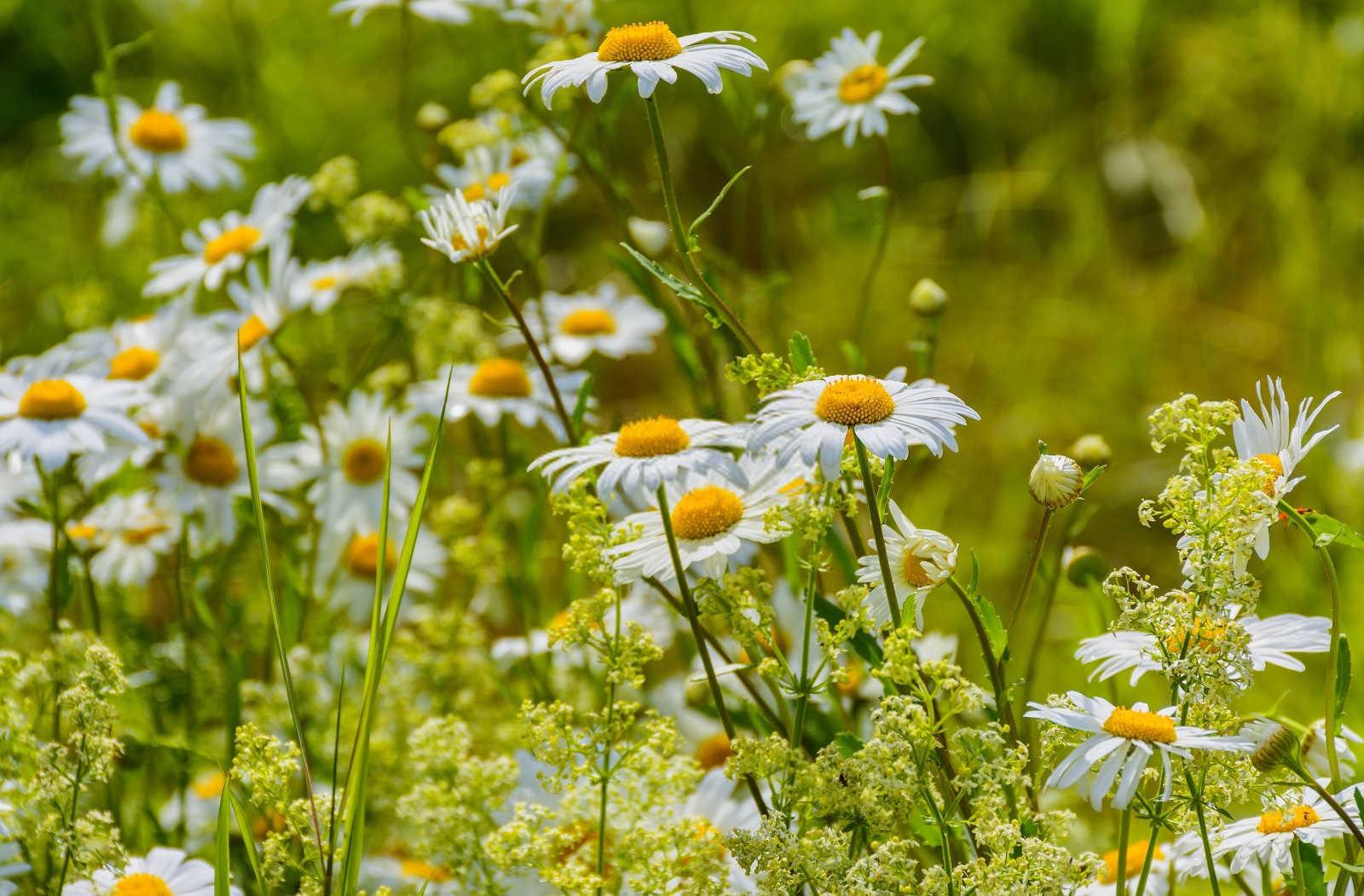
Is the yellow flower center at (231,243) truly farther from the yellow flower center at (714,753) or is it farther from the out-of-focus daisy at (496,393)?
the yellow flower center at (714,753)

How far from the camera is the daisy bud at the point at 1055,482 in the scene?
0.85 meters

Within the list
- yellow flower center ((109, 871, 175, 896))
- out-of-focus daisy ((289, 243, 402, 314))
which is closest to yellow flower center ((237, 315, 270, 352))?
out-of-focus daisy ((289, 243, 402, 314))

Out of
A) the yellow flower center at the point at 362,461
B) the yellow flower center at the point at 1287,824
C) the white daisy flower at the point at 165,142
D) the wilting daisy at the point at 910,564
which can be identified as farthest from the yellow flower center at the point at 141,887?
the white daisy flower at the point at 165,142

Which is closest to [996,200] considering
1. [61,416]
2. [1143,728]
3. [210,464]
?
Result: [210,464]

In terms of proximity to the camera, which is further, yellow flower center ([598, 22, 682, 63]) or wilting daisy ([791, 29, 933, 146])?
wilting daisy ([791, 29, 933, 146])

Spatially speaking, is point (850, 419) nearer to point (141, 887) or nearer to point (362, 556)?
point (141, 887)

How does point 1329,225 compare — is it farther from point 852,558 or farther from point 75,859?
point 75,859

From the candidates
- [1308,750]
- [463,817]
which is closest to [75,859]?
[463,817]

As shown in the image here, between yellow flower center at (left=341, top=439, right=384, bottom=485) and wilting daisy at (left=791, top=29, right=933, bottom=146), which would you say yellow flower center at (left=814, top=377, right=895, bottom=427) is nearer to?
wilting daisy at (left=791, top=29, right=933, bottom=146)

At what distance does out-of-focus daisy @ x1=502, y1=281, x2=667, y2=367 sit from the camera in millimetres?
1778

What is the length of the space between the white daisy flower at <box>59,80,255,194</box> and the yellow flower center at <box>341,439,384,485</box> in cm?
52

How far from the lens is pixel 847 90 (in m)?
1.57

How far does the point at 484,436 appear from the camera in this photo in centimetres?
189

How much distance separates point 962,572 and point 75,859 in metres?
1.48
